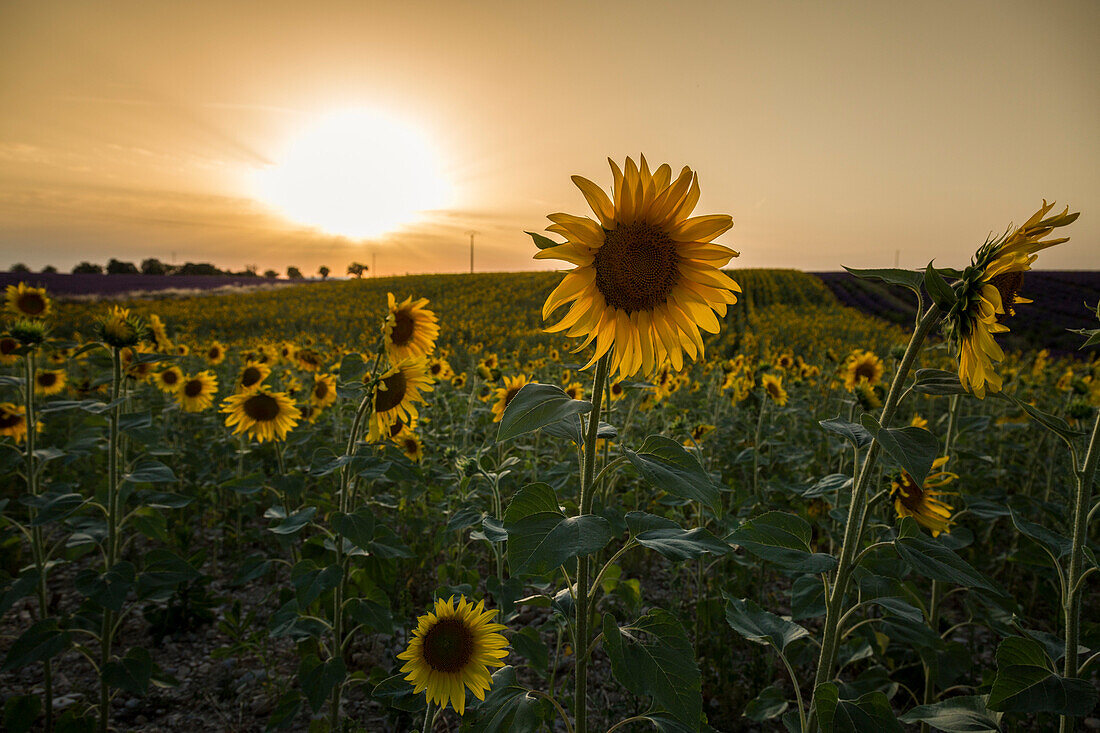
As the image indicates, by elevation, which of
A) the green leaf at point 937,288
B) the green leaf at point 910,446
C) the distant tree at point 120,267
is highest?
the distant tree at point 120,267

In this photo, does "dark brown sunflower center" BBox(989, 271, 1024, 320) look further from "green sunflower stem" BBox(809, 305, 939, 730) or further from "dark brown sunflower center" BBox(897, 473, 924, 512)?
"dark brown sunflower center" BBox(897, 473, 924, 512)

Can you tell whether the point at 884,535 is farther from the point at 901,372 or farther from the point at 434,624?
the point at 434,624

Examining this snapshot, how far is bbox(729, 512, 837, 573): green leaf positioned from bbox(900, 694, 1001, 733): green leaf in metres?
0.45

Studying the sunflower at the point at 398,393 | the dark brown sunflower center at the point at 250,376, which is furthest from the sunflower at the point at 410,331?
the dark brown sunflower center at the point at 250,376

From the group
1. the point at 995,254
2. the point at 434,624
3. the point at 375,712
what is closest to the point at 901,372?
the point at 995,254

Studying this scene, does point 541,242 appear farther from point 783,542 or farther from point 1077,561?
point 1077,561

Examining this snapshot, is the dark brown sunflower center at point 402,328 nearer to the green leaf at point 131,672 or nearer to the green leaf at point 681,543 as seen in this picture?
the green leaf at point 131,672

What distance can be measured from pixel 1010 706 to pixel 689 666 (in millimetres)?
924

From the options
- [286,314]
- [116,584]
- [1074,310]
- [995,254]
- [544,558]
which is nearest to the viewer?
[544,558]

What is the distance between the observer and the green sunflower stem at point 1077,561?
5.04ft

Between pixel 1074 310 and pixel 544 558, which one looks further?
pixel 1074 310

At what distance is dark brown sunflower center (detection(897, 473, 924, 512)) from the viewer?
2.04 metres

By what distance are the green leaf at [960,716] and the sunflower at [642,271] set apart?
3.92 ft

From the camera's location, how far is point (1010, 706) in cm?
142
